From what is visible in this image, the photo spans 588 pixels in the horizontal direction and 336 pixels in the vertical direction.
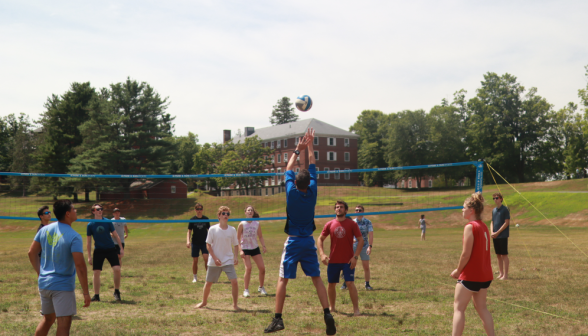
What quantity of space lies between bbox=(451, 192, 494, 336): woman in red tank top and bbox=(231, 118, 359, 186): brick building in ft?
267

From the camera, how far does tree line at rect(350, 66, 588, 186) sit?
68.9 meters

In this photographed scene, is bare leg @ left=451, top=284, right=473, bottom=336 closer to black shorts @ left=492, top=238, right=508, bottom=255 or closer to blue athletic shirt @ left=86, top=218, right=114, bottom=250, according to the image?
black shorts @ left=492, top=238, right=508, bottom=255

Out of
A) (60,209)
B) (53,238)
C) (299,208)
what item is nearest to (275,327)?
(299,208)

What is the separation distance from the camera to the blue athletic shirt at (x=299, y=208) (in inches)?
269

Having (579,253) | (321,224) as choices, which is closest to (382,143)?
(321,224)

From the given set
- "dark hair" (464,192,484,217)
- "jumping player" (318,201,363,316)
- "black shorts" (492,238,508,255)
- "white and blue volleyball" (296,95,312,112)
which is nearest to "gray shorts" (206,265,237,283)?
"jumping player" (318,201,363,316)

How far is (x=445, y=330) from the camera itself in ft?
23.8

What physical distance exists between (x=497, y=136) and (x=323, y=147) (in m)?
33.0

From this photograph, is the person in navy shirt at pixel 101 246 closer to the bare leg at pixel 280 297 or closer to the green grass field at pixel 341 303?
the green grass field at pixel 341 303

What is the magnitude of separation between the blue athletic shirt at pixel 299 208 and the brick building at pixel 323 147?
80.7m

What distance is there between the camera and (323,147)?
90688mm

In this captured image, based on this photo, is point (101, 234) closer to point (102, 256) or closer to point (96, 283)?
point (102, 256)

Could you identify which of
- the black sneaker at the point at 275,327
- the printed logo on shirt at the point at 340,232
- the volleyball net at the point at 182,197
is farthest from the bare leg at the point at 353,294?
the volleyball net at the point at 182,197

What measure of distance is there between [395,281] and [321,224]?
30.0 meters
